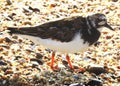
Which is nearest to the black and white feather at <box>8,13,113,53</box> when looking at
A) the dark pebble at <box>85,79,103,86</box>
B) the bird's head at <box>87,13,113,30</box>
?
the bird's head at <box>87,13,113,30</box>

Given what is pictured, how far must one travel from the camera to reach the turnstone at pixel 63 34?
9.79 m

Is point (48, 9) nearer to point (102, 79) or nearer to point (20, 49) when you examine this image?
point (20, 49)

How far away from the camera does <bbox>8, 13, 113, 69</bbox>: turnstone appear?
32.1 feet

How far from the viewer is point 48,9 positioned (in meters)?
14.5

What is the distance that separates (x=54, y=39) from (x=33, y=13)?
4118mm

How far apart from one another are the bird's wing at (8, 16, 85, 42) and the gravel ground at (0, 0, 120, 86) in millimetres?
811

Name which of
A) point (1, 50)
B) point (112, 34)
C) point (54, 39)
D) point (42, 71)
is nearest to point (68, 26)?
point (54, 39)

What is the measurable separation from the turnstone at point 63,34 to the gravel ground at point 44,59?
25.7 inches

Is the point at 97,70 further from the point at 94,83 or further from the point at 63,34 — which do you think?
the point at 63,34

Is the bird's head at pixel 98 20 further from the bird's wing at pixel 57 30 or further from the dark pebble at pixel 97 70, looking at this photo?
the dark pebble at pixel 97 70

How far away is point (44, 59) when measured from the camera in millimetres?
10773

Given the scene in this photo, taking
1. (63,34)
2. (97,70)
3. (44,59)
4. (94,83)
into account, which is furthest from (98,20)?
(44,59)

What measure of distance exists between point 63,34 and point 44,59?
1144mm

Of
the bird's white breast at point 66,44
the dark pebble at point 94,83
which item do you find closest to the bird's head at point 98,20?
the bird's white breast at point 66,44
